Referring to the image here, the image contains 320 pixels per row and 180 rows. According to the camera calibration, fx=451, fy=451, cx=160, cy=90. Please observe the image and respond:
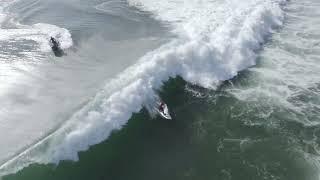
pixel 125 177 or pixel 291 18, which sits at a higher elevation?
pixel 291 18

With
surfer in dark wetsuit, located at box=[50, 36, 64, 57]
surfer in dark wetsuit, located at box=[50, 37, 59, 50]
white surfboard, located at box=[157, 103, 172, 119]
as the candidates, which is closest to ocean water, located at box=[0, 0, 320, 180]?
white surfboard, located at box=[157, 103, 172, 119]

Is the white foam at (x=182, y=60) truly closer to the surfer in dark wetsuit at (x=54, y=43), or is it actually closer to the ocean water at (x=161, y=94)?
the ocean water at (x=161, y=94)

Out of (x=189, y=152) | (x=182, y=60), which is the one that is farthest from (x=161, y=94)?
(x=189, y=152)

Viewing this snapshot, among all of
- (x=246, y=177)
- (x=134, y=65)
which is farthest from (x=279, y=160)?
(x=134, y=65)

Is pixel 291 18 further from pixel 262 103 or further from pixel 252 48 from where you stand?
pixel 262 103

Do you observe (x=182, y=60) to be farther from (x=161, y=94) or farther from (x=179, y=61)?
(x=161, y=94)

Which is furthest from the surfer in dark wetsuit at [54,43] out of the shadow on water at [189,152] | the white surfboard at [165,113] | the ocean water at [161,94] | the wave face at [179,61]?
the white surfboard at [165,113]

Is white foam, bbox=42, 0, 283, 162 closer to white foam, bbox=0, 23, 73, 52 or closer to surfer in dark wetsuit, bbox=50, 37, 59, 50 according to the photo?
surfer in dark wetsuit, bbox=50, 37, 59, 50
